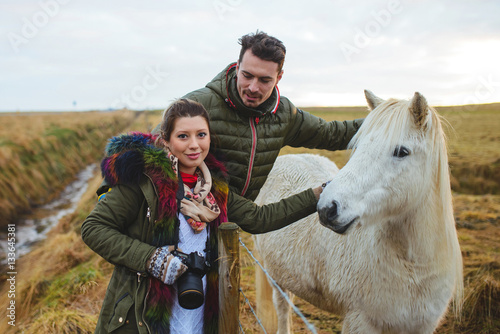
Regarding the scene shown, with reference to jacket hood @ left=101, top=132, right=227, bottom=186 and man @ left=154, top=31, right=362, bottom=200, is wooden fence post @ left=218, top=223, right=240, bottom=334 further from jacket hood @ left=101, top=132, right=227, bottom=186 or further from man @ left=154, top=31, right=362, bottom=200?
man @ left=154, top=31, right=362, bottom=200

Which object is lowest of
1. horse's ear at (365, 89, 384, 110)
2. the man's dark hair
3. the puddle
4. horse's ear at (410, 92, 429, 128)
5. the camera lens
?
the puddle

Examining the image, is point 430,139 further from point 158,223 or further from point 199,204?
point 158,223

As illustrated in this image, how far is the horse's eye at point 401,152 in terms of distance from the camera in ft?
6.54

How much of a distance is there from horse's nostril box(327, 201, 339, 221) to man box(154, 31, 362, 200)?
2.89 ft

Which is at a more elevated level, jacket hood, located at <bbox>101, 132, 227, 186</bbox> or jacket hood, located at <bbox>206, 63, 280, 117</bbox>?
jacket hood, located at <bbox>206, 63, 280, 117</bbox>

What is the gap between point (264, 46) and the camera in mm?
2346

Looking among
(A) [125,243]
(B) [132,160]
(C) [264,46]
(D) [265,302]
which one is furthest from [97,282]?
(C) [264,46]

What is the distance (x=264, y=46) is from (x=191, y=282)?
65.9 inches

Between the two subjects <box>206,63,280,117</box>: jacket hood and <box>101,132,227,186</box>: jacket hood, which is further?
<box>206,63,280,117</box>: jacket hood

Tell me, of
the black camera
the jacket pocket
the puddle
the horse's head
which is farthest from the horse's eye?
the puddle

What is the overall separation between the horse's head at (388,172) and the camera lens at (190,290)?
0.78m

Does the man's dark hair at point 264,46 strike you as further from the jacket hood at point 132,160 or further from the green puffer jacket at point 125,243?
the green puffer jacket at point 125,243

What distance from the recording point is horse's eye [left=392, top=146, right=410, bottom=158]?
78.4 inches

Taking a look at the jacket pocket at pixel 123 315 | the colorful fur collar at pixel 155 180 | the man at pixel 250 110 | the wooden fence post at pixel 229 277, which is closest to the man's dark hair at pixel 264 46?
the man at pixel 250 110
